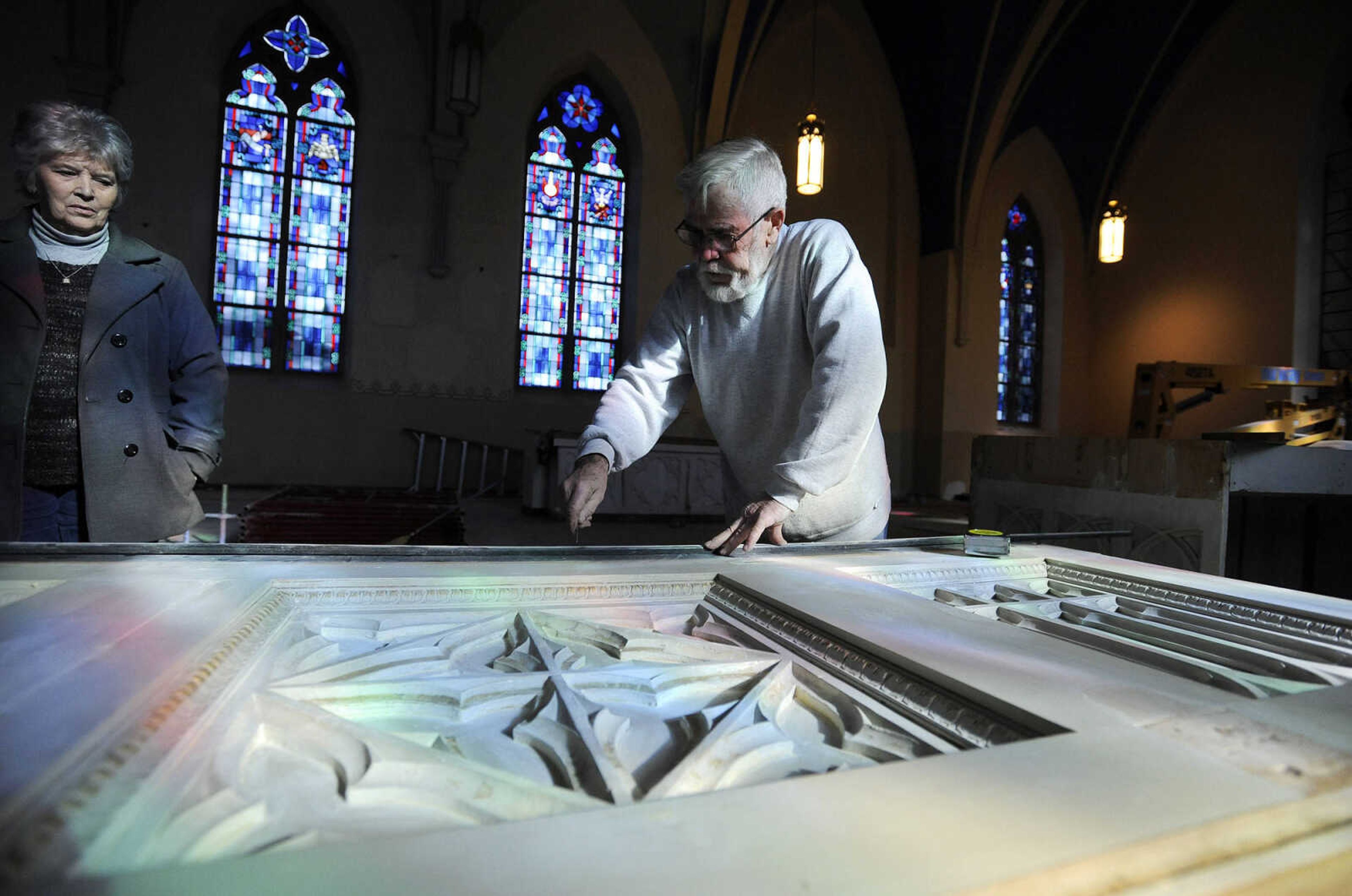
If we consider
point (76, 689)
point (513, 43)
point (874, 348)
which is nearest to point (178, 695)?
point (76, 689)

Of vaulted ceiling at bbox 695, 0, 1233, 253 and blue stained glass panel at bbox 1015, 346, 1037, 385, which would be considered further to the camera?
blue stained glass panel at bbox 1015, 346, 1037, 385

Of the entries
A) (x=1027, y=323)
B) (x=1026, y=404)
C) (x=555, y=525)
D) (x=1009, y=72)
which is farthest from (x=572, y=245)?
(x=1026, y=404)

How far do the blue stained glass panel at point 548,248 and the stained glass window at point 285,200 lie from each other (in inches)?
84.3

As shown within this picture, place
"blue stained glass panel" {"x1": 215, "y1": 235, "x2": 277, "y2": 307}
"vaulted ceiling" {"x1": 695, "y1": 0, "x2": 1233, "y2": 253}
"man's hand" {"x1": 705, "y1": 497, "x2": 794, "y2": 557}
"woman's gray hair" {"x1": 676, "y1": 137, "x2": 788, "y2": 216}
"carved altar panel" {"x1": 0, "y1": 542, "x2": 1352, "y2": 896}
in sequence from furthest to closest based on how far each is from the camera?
"vaulted ceiling" {"x1": 695, "y1": 0, "x2": 1233, "y2": 253}, "blue stained glass panel" {"x1": 215, "y1": 235, "x2": 277, "y2": 307}, "woman's gray hair" {"x1": 676, "y1": 137, "x2": 788, "y2": 216}, "man's hand" {"x1": 705, "y1": 497, "x2": 794, "y2": 557}, "carved altar panel" {"x1": 0, "y1": 542, "x2": 1352, "y2": 896}

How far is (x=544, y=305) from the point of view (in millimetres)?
10055

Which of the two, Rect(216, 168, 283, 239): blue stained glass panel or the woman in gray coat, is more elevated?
Rect(216, 168, 283, 239): blue stained glass panel

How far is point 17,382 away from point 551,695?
5.68 feet

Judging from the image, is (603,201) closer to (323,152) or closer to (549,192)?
(549,192)

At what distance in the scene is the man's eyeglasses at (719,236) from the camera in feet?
5.98

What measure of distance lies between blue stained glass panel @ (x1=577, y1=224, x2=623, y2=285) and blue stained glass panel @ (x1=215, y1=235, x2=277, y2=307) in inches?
143

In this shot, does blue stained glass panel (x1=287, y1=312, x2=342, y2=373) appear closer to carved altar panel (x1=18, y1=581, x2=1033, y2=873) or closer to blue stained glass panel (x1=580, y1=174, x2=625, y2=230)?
blue stained glass panel (x1=580, y1=174, x2=625, y2=230)

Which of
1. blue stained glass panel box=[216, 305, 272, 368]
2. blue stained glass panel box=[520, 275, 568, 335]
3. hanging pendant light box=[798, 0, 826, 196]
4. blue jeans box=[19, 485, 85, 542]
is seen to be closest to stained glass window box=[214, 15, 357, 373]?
blue stained glass panel box=[216, 305, 272, 368]

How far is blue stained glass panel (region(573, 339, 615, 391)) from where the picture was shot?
10.2 meters

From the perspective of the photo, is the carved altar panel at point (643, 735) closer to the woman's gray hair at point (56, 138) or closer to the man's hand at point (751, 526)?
the man's hand at point (751, 526)
